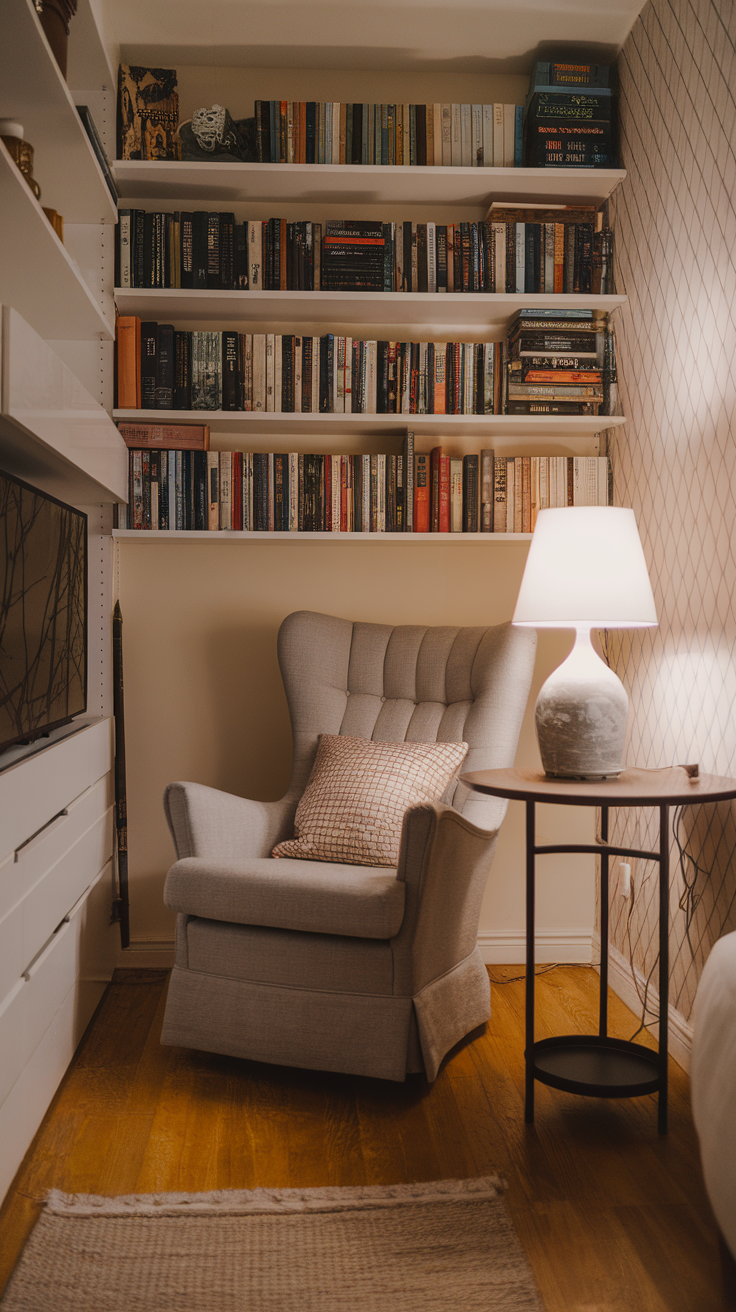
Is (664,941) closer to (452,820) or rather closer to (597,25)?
(452,820)

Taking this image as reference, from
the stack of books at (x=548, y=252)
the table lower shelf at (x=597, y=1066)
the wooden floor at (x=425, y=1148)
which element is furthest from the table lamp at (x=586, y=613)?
the stack of books at (x=548, y=252)

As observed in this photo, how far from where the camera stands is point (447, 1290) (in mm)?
1324

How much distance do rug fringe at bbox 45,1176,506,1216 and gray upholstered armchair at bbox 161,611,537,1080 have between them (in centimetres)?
31

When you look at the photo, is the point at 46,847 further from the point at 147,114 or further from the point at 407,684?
the point at 147,114

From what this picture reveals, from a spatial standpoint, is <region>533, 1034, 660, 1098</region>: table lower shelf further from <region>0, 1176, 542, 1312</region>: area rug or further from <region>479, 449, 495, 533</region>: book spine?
<region>479, 449, 495, 533</region>: book spine

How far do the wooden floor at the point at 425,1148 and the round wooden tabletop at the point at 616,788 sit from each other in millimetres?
662

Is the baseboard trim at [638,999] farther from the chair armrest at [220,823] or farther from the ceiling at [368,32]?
the ceiling at [368,32]

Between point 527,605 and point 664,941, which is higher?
point 527,605

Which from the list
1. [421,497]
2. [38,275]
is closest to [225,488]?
[421,497]

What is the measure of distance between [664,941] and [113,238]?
7.82 feet

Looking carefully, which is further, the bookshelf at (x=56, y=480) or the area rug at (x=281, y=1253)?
the bookshelf at (x=56, y=480)

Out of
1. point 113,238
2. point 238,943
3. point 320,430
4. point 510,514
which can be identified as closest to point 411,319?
point 320,430

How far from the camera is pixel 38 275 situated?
6.57 feet

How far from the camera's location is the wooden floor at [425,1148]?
4.58 feet
